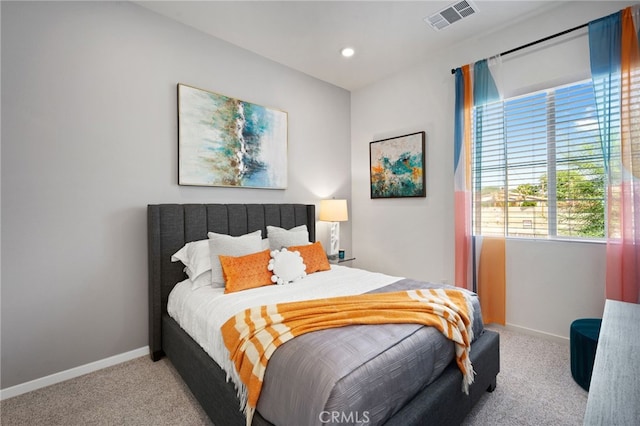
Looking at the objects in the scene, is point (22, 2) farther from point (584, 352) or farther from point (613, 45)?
point (584, 352)

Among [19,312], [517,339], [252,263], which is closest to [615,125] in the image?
[517,339]

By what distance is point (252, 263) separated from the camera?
7.75 feet

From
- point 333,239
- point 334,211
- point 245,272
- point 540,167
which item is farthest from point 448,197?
point 245,272

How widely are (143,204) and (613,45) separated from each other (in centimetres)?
389

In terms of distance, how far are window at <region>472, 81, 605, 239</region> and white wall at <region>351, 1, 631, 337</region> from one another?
0.48 feet

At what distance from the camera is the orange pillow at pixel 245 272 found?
2.20 m

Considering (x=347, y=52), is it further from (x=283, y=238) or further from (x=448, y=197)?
(x=283, y=238)

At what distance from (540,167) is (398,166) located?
1445mm

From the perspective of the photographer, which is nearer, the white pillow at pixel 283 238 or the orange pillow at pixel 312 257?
the orange pillow at pixel 312 257

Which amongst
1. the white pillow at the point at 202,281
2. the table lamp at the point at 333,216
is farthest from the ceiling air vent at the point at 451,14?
the white pillow at the point at 202,281

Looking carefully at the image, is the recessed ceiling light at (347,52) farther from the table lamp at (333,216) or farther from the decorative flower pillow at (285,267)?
the decorative flower pillow at (285,267)

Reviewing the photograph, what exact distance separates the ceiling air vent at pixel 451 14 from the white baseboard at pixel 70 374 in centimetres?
384

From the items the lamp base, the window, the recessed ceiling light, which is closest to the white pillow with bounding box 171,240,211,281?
the lamp base

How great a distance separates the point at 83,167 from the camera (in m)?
2.22
